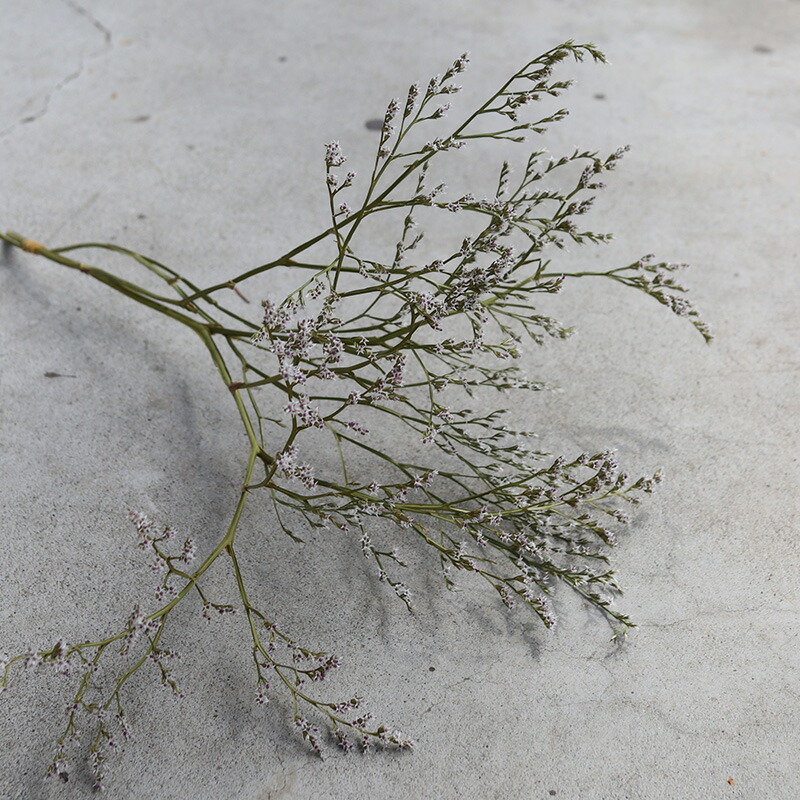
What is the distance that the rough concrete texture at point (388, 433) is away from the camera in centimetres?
109

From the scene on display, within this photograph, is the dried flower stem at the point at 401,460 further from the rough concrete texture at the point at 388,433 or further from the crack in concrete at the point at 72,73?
the crack in concrete at the point at 72,73

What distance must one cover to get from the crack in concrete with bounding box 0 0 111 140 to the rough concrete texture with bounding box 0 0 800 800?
0.04ft

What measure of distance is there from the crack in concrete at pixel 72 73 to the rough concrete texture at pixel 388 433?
0.04ft

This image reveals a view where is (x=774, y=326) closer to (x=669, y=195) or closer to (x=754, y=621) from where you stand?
(x=669, y=195)

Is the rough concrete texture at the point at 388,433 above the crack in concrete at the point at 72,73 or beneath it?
beneath

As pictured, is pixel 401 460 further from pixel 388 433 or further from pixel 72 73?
pixel 72 73

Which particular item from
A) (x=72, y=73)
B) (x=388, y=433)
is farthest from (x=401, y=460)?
(x=72, y=73)

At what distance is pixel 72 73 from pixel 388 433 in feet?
5.39

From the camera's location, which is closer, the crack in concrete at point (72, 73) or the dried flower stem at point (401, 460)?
the dried flower stem at point (401, 460)

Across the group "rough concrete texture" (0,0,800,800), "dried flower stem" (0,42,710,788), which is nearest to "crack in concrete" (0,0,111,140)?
"rough concrete texture" (0,0,800,800)

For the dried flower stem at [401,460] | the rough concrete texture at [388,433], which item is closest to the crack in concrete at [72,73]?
the rough concrete texture at [388,433]

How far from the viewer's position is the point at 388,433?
148cm

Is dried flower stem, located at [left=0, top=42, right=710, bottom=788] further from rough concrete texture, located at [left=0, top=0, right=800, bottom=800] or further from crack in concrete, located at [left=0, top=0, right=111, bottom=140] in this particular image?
crack in concrete, located at [left=0, top=0, right=111, bottom=140]

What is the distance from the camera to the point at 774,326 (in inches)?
66.5
